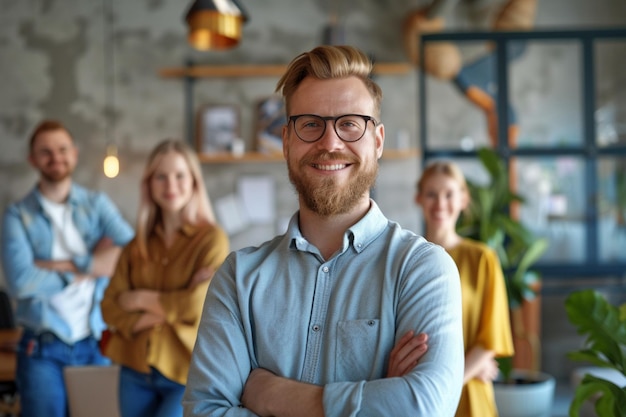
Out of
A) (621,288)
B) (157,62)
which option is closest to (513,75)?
(621,288)

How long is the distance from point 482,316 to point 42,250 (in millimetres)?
2093

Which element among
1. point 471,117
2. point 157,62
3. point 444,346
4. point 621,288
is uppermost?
point 157,62

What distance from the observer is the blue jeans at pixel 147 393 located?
287 centimetres

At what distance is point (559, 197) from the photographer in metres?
6.48

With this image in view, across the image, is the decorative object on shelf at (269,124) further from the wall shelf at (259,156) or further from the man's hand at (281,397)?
the man's hand at (281,397)

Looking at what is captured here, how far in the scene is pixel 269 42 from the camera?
276 inches

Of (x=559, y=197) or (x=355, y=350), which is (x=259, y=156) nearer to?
(x=559, y=197)

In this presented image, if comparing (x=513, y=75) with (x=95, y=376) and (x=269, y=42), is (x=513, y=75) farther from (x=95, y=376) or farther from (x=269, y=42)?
(x=95, y=376)

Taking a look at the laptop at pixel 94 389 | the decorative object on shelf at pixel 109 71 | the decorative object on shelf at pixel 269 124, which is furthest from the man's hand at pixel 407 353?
the decorative object on shelf at pixel 109 71

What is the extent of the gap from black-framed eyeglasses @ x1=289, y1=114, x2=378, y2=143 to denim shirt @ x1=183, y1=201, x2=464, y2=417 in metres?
0.18

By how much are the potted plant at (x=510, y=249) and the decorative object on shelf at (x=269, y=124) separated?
76.1 inches

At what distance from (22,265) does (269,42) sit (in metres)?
3.77

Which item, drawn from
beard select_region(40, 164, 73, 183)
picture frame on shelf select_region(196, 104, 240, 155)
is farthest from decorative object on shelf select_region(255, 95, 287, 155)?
beard select_region(40, 164, 73, 183)

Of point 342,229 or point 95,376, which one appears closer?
point 342,229
